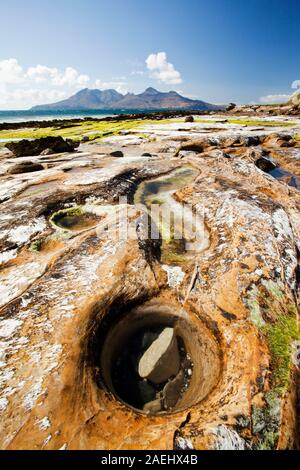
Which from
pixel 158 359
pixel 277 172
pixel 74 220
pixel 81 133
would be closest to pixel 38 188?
pixel 74 220

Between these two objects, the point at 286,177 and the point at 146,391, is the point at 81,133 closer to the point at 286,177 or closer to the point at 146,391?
the point at 286,177

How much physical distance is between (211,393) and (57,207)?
30.6ft

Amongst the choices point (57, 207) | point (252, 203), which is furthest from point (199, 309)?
point (57, 207)

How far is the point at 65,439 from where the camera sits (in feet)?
12.8

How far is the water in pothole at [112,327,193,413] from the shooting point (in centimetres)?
518

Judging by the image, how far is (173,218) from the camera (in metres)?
11.4

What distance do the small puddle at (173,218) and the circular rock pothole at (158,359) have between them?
7.33ft

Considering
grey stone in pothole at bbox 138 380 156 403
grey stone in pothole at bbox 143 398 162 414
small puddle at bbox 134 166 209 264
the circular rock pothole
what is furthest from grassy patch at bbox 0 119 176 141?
grey stone in pothole at bbox 143 398 162 414

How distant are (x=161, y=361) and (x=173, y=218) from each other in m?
6.79

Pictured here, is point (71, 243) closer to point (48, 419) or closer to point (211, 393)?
point (48, 419)

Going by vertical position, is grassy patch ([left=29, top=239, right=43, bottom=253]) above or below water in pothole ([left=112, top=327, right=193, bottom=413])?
above

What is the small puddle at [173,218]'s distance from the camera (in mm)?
9164

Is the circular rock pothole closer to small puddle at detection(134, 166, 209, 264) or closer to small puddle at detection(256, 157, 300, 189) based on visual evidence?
small puddle at detection(134, 166, 209, 264)

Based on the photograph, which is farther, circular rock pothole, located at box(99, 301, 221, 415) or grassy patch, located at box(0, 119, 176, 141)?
grassy patch, located at box(0, 119, 176, 141)
